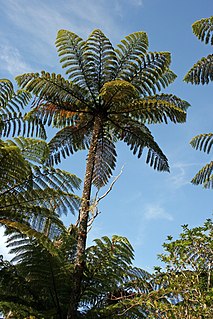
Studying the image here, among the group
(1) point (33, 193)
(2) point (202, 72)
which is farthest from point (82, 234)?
(2) point (202, 72)

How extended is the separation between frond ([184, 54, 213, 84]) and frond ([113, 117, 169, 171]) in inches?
60.1

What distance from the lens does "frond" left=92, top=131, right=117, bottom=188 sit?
8359 mm

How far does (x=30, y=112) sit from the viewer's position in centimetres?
770

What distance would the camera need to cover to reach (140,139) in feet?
26.4

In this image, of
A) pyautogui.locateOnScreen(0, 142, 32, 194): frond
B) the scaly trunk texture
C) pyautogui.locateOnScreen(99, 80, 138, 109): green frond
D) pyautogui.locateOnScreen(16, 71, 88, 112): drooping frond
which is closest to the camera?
pyautogui.locateOnScreen(0, 142, 32, 194): frond

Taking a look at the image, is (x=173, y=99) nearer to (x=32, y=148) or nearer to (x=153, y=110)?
(x=153, y=110)

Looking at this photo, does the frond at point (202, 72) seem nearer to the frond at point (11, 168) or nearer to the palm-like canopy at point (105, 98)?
the palm-like canopy at point (105, 98)

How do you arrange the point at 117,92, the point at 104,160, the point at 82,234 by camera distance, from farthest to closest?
1. the point at 104,160
2. the point at 117,92
3. the point at 82,234

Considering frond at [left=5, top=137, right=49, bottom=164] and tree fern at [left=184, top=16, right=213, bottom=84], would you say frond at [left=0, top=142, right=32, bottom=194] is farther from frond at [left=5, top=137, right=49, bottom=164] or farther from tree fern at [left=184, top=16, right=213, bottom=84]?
tree fern at [left=184, top=16, right=213, bottom=84]

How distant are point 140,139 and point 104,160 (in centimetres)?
91

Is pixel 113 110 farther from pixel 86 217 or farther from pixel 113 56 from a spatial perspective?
pixel 86 217

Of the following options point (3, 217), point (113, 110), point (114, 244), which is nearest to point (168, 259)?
point (114, 244)

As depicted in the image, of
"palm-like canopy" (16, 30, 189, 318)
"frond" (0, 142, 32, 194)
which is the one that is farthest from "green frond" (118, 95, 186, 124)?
"frond" (0, 142, 32, 194)

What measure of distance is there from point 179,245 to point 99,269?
5.16 feet
